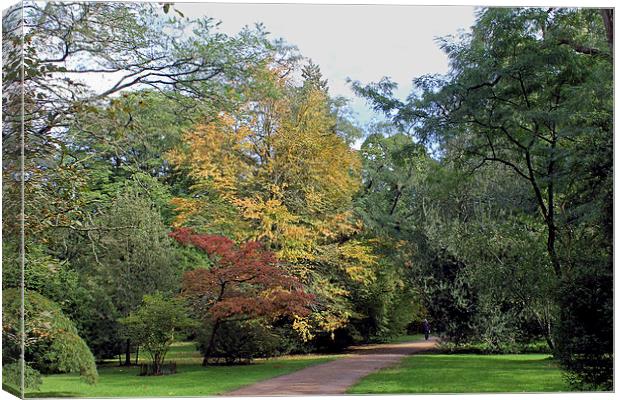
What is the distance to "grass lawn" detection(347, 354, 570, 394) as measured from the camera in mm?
9383

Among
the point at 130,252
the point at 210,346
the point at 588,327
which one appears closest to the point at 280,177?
the point at 130,252

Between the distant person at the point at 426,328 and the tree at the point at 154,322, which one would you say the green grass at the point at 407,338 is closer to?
the distant person at the point at 426,328

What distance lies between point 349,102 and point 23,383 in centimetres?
479

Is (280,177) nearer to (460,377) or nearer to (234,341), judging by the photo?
(234,341)

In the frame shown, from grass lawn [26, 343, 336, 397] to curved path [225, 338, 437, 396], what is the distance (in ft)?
0.41

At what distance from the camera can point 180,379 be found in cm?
934

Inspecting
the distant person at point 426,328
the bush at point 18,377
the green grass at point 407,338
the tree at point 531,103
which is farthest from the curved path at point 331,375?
the tree at point 531,103

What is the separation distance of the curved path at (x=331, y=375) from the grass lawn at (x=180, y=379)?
125 millimetres

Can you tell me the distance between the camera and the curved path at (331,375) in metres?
9.15

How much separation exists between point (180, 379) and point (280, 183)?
2.60m

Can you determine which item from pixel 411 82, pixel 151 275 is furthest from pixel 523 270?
pixel 151 275

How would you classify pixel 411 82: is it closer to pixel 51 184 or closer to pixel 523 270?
pixel 523 270

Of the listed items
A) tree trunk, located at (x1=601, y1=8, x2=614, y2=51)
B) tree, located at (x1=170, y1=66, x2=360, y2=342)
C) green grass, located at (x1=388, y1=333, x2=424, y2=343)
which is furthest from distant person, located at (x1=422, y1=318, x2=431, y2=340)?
tree trunk, located at (x1=601, y1=8, x2=614, y2=51)

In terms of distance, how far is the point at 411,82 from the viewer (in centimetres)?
994
